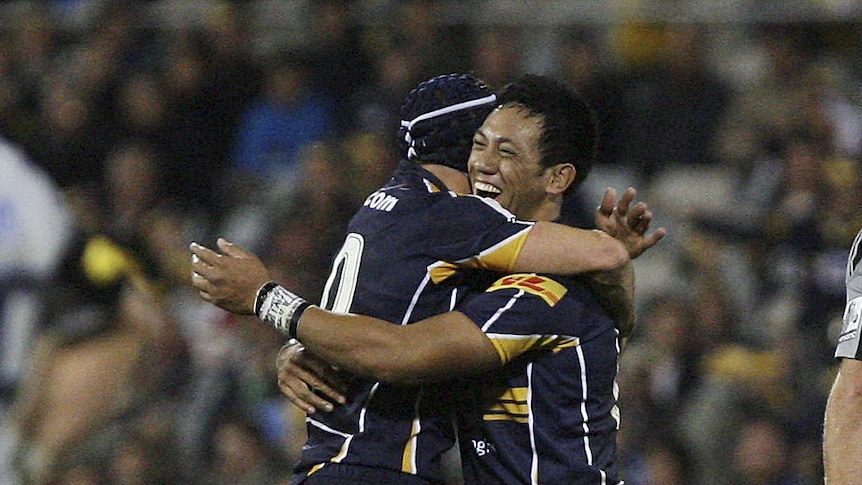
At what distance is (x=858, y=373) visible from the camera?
3732mm

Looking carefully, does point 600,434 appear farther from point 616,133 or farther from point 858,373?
point 616,133

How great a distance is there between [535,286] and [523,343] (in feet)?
0.51

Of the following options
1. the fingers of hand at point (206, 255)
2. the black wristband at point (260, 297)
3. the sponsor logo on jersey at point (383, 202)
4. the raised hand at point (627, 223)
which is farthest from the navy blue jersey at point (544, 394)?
the fingers of hand at point (206, 255)

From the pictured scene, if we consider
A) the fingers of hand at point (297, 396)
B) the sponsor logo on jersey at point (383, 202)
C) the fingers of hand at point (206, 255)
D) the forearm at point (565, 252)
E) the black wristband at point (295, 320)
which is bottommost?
the fingers of hand at point (297, 396)

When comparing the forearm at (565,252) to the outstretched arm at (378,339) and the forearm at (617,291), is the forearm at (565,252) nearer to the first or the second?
the forearm at (617,291)

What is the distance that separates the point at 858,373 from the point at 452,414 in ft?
3.26

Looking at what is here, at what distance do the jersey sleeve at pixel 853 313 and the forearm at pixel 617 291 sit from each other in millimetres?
541

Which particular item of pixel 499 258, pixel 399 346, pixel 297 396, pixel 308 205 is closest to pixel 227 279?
pixel 297 396

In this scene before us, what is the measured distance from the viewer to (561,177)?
161 inches

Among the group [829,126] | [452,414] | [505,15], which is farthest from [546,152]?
[505,15]

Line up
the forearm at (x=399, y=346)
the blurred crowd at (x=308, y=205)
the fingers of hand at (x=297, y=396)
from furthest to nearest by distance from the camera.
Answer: the blurred crowd at (x=308, y=205)
the fingers of hand at (x=297, y=396)
the forearm at (x=399, y=346)

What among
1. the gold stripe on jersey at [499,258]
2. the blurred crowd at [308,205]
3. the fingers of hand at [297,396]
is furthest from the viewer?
the blurred crowd at [308,205]

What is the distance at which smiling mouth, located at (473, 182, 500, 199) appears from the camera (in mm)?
4004

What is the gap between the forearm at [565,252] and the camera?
12.4 feet
